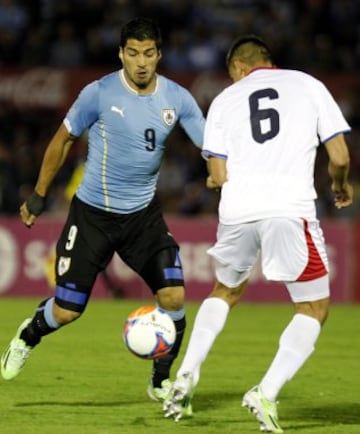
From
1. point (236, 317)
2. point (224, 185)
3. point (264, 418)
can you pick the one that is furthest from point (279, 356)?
point (236, 317)

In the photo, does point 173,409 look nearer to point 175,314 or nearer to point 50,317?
point 175,314

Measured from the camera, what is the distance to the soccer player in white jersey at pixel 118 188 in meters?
8.24

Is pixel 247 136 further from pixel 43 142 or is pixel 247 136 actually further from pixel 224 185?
pixel 43 142

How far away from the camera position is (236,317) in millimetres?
15414

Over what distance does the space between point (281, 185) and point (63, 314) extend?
1747 mm

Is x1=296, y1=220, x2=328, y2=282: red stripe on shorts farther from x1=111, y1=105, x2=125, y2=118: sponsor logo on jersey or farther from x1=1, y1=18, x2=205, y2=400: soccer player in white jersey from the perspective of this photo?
x1=111, y1=105, x2=125, y2=118: sponsor logo on jersey

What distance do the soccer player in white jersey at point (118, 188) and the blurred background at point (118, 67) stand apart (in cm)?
928

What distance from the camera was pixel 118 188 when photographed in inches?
330

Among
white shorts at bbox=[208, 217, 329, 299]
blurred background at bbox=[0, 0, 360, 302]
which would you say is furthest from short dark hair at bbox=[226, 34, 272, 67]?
blurred background at bbox=[0, 0, 360, 302]

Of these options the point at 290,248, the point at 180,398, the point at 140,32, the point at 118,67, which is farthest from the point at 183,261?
the point at 290,248

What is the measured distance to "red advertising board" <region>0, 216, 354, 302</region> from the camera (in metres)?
17.4

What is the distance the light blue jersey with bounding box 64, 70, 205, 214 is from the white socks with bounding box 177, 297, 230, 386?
96cm

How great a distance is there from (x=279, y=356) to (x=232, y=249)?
66cm

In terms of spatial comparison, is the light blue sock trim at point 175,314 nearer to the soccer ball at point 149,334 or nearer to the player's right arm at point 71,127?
the soccer ball at point 149,334
